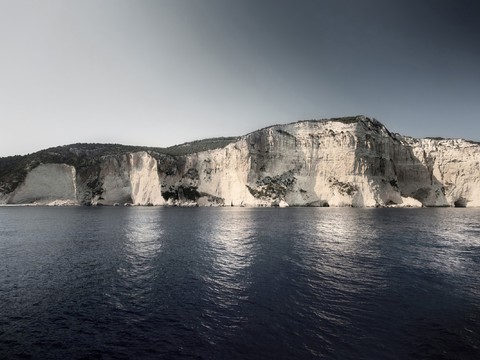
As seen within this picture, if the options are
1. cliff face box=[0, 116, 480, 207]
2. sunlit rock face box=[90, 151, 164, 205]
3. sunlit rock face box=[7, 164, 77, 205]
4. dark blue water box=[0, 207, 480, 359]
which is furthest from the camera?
sunlit rock face box=[90, 151, 164, 205]

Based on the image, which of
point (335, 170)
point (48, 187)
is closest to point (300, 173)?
point (335, 170)

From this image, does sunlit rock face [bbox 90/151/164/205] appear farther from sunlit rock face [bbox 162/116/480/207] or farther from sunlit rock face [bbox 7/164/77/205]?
sunlit rock face [bbox 7/164/77/205]

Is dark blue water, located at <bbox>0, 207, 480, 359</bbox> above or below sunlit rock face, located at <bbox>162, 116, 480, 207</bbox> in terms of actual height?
below

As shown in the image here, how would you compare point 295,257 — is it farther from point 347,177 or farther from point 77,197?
point 77,197

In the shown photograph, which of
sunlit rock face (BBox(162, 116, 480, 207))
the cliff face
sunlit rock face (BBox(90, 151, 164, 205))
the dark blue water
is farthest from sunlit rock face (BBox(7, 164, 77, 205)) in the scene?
the dark blue water

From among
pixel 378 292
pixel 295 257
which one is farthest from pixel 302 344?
pixel 295 257

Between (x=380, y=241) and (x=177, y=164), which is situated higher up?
(x=177, y=164)
